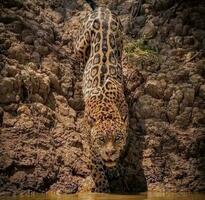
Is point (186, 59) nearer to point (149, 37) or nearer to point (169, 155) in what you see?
point (149, 37)

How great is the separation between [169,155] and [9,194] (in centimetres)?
293

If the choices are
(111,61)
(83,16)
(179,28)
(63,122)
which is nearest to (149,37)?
(179,28)

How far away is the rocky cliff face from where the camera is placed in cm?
901

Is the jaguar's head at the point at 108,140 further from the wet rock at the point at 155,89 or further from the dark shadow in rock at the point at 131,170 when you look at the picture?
the wet rock at the point at 155,89

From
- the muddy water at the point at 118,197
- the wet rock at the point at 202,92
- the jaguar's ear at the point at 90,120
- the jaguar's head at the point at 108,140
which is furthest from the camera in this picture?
the wet rock at the point at 202,92

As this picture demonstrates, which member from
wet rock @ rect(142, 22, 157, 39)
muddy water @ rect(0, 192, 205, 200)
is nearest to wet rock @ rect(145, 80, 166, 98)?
wet rock @ rect(142, 22, 157, 39)

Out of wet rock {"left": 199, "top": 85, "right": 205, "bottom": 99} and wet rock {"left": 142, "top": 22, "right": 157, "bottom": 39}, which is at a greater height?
wet rock {"left": 142, "top": 22, "right": 157, "bottom": 39}

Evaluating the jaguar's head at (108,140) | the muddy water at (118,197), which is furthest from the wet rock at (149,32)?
the muddy water at (118,197)

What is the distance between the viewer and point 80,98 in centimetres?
1033

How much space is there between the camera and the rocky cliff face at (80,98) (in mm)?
9008

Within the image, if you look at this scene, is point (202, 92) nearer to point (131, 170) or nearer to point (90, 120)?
point (131, 170)

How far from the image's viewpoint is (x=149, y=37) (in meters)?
11.9

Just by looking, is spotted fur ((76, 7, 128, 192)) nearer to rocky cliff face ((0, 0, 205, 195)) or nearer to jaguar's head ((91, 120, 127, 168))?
jaguar's head ((91, 120, 127, 168))

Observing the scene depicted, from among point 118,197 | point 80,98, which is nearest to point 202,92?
point 80,98
